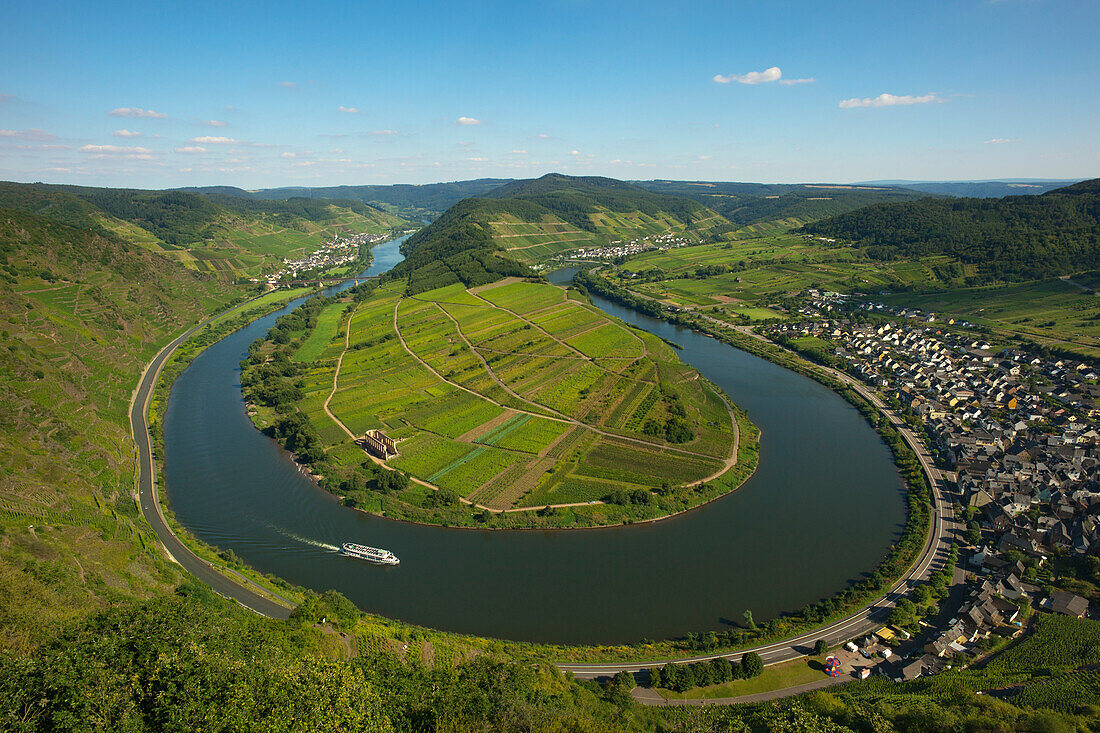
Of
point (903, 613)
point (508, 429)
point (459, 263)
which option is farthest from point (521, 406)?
point (459, 263)

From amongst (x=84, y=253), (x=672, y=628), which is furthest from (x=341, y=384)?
(x=84, y=253)

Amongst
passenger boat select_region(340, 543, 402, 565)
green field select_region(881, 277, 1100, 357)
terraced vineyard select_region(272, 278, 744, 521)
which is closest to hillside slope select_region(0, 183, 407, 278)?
terraced vineyard select_region(272, 278, 744, 521)

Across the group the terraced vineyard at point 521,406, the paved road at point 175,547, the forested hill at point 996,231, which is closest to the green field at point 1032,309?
the forested hill at point 996,231

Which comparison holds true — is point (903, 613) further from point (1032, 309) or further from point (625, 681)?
point (1032, 309)

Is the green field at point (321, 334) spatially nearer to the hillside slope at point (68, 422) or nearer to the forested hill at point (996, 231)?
the hillside slope at point (68, 422)

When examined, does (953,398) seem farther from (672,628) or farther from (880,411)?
(672,628)

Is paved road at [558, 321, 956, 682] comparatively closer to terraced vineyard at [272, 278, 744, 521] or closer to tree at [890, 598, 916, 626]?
tree at [890, 598, 916, 626]

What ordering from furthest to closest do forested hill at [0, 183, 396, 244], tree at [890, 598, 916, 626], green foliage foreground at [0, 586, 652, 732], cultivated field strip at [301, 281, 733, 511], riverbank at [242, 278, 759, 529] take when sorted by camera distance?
forested hill at [0, 183, 396, 244], cultivated field strip at [301, 281, 733, 511], riverbank at [242, 278, 759, 529], tree at [890, 598, 916, 626], green foliage foreground at [0, 586, 652, 732]
